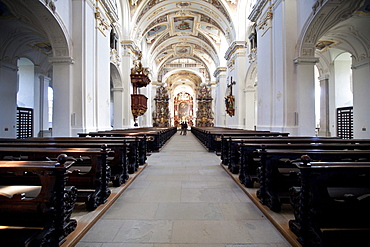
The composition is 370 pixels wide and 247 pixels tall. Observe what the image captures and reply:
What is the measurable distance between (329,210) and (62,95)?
7.76 m

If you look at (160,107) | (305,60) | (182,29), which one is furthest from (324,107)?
(160,107)

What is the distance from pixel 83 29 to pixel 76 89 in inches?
80.7

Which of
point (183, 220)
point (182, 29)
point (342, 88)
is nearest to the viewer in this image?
point (183, 220)

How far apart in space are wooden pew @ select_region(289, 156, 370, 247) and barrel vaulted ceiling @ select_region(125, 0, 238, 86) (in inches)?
573

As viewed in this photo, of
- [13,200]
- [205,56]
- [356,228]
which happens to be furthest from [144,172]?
[205,56]

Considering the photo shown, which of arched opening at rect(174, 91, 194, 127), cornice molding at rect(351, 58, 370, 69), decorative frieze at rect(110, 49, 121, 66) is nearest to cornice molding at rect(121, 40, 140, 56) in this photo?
decorative frieze at rect(110, 49, 121, 66)

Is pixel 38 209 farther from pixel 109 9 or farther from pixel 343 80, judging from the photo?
pixel 343 80

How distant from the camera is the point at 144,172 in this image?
4875 mm

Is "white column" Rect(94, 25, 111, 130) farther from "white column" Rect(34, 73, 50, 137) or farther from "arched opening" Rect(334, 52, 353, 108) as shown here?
"arched opening" Rect(334, 52, 353, 108)

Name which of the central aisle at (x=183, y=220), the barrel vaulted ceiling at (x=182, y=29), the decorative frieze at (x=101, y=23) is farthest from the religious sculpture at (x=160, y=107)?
the central aisle at (x=183, y=220)

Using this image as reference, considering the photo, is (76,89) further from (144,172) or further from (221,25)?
(221,25)

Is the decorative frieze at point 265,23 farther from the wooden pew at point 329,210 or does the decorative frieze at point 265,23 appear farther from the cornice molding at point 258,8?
the wooden pew at point 329,210

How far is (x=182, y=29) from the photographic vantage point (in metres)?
20.0

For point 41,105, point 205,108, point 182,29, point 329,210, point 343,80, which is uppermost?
point 182,29
